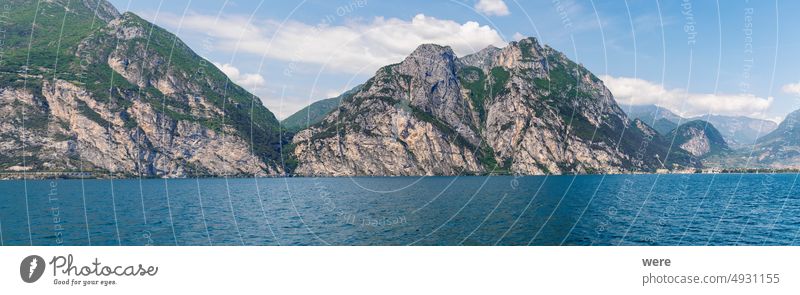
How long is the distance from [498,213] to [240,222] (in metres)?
50.3
